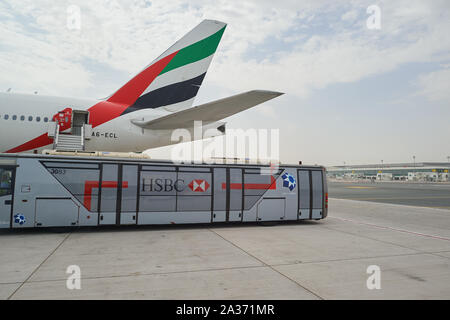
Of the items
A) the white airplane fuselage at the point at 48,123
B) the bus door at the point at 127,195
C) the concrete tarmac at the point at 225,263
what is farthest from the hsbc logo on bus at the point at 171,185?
the white airplane fuselage at the point at 48,123

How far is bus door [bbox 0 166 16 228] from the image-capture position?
9695 millimetres

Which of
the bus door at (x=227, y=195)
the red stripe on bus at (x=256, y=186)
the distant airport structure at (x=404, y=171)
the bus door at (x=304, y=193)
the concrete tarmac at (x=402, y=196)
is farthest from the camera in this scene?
the distant airport structure at (x=404, y=171)

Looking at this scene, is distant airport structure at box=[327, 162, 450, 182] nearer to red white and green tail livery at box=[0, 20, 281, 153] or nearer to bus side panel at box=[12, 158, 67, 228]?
red white and green tail livery at box=[0, 20, 281, 153]

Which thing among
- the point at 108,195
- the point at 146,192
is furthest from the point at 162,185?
the point at 108,195

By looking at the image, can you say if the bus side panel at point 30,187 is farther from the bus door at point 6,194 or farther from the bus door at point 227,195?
the bus door at point 227,195

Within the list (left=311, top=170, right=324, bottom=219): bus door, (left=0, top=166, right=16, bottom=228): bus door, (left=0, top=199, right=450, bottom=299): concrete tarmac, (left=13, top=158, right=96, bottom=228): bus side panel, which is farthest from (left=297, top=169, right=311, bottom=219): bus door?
(left=0, top=166, right=16, bottom=228): bus door

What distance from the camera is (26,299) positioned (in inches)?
183

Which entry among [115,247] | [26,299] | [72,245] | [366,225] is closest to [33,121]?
[72,245]

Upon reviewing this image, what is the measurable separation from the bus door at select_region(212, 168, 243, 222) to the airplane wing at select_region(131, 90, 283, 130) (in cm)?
235

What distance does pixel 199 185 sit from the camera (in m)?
11.9

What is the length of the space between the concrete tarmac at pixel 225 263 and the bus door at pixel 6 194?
1.91ft

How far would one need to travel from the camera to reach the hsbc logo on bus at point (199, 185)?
11.9 metres

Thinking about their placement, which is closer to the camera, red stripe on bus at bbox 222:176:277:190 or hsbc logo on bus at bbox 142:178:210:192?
hsbc logo on bus at bbox 142:178:210:192
